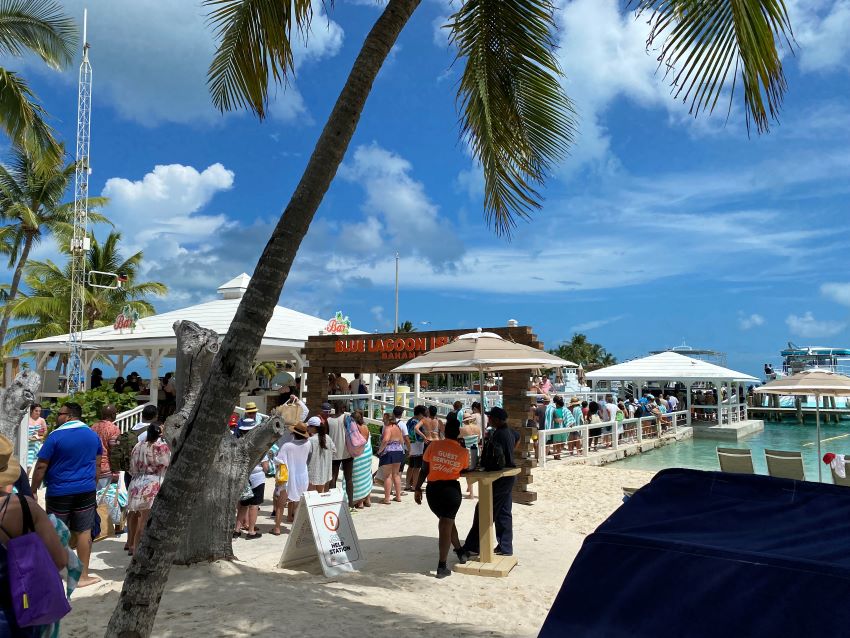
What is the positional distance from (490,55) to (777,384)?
1023cm

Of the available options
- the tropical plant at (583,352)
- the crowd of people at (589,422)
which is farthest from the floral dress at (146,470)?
the tropical plant at (583,352)

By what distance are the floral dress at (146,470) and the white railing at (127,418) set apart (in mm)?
6630

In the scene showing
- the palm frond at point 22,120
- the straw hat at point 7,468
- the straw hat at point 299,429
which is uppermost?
the palm frond at point 22,120

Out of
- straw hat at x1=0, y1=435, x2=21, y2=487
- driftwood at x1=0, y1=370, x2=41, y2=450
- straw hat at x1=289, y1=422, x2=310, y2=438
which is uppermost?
driftwood at x1=0, y1=370, x2=41, y2=450

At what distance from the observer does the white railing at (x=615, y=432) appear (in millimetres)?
16938

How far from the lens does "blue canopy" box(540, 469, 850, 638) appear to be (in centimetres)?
181

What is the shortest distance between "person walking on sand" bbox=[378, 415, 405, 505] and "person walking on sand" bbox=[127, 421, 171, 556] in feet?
15.3

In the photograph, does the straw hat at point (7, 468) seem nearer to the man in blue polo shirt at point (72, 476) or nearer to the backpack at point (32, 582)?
the backpack at point (32, 582)

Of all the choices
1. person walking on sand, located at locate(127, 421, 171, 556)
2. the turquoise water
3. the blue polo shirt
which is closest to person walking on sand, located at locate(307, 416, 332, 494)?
person walking on sand, located at locate(127, 421, 171, 556)

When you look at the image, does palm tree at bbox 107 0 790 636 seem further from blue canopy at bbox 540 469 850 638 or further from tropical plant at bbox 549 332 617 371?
tropical plant at bbox 549 332 617 371

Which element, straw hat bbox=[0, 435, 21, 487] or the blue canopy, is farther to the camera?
straw hat bbox=[0, 435, 21, 487]

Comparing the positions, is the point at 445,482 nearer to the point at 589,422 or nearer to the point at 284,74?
the point at 284,74

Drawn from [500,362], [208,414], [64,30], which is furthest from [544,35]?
[64,30]

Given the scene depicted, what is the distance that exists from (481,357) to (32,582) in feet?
20.6
